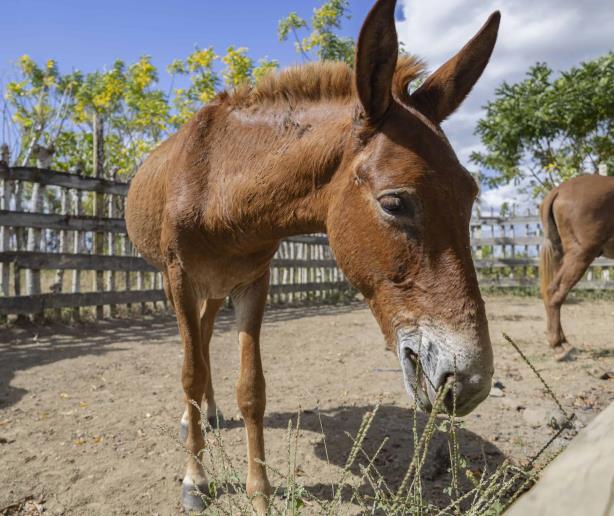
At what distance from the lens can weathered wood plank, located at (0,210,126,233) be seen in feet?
22.0

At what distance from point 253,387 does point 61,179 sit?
247 inches

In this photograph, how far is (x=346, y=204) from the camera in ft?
6.27

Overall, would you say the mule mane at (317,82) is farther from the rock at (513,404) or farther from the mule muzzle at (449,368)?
the rock at (513,404)

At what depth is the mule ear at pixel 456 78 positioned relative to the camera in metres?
2.04

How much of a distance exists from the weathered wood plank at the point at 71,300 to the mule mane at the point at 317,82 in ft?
18.2

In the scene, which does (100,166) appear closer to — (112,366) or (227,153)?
(112,366)

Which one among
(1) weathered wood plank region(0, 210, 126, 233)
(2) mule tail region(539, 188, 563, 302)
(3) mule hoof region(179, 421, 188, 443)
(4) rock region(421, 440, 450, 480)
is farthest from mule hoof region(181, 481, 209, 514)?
(1) weathered wood plank region(0, 210, 126, 233)

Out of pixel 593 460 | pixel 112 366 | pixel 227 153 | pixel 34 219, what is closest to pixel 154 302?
pixel 34 219

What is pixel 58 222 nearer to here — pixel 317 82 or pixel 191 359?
pixel 191 359

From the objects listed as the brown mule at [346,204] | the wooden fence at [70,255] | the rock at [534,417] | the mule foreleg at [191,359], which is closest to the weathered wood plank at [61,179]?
the wooden fence at [70,255]

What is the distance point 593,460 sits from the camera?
45cm

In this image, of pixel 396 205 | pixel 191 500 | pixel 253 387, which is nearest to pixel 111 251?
pixel 253 387

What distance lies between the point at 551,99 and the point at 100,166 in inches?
490

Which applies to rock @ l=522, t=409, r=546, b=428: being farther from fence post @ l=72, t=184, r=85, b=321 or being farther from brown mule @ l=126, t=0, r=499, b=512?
fence post @ l=72, t=184, r=85, b=321
